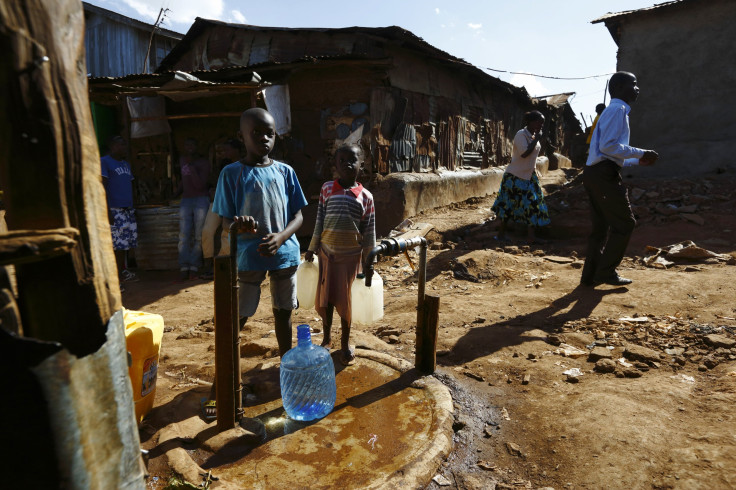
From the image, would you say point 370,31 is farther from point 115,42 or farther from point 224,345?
point 115,42

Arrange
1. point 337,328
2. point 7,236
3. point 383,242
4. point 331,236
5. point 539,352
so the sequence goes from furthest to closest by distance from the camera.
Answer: point 337,328, point 539,352, point 331,236, point 383,242, point 7,236

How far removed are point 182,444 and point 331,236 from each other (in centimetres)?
150

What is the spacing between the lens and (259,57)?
32.8 ft

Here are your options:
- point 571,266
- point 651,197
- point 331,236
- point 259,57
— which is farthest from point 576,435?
point 259,57

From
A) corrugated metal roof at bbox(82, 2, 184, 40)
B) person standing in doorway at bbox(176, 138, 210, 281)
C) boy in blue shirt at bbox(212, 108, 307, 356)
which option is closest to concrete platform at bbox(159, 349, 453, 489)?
boy in blue shirt at bbox(212, 108, 307, 356)

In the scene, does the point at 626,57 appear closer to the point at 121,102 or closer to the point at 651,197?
the point at 651,197

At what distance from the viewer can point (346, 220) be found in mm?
3086

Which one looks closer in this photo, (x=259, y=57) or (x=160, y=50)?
(x=259, y=57)

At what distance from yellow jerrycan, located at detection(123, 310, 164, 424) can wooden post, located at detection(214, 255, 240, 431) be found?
1.48 ft

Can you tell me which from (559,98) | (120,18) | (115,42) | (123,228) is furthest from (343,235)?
(559,98)

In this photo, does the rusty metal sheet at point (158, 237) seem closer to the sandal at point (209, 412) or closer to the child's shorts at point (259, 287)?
the child's shorts at point (259, 287)

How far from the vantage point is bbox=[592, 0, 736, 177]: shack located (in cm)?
905

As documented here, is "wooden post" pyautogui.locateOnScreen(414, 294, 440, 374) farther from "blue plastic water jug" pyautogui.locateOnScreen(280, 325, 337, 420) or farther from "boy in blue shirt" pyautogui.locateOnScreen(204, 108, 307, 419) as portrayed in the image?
"boy in blue shirt" pyautogui.locateOnScreen(204, 108, 307, 419)

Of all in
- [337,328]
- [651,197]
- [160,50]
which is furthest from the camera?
[160,50]
